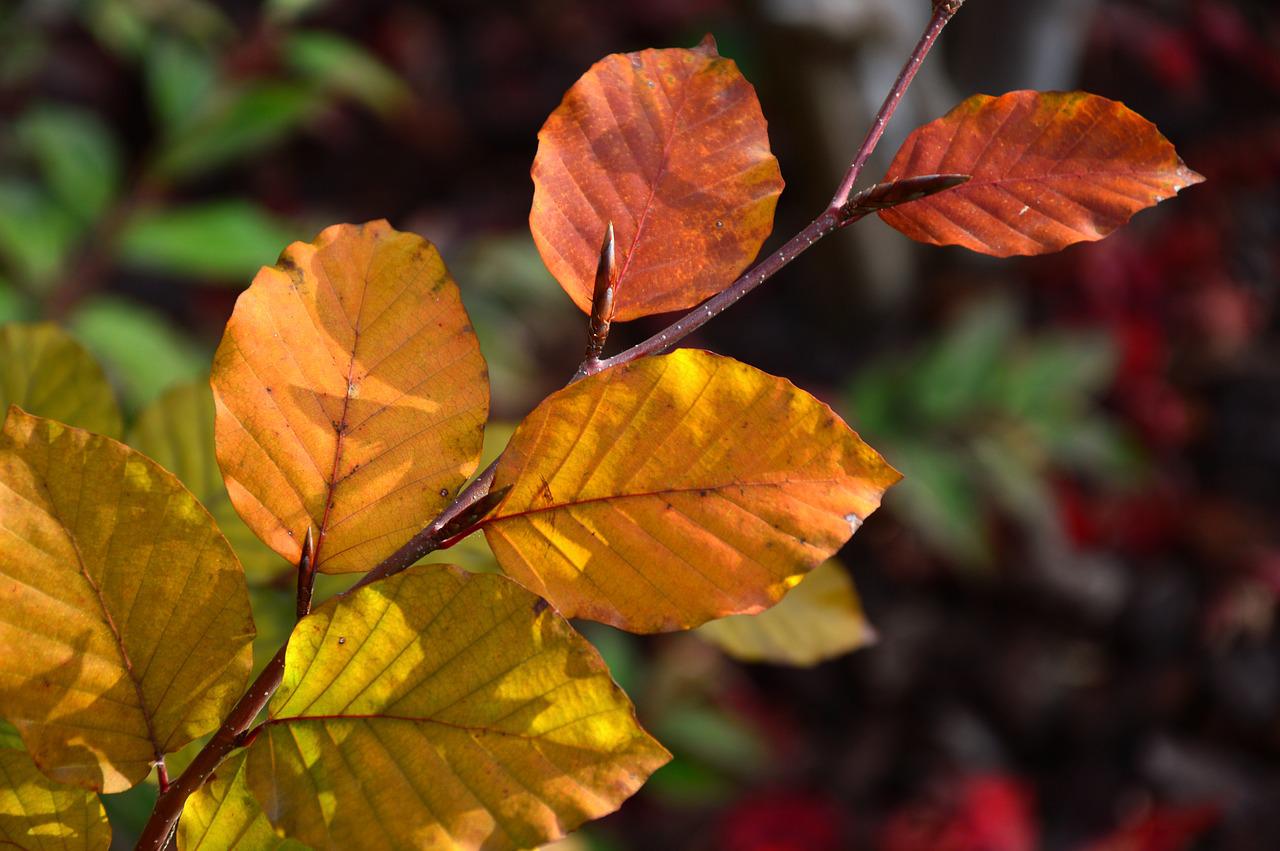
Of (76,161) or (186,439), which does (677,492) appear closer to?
(186,439)

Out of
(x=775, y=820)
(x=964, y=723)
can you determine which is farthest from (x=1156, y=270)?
(x=775, y=820)

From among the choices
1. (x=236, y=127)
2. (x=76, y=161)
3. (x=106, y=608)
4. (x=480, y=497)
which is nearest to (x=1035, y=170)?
(x=480, y=497)

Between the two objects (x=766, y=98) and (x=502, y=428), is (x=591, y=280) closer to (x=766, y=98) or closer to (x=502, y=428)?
(x=502, y=428)

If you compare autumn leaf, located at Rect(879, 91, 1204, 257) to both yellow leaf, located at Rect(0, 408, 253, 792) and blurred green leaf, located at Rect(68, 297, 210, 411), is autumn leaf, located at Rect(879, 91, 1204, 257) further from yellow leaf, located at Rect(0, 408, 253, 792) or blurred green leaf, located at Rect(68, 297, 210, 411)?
blurred green leaf, located at Rect(68, 297, 210, 411)

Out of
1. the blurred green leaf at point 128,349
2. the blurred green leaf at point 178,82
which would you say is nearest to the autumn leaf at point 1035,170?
the blurred green leaf at point 128,349

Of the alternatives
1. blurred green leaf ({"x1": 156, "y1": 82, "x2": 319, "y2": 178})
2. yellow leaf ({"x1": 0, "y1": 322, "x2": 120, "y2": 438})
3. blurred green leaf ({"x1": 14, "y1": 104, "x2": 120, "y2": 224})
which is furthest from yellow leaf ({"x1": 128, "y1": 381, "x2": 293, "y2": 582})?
blurred green leaf ({"x1": 14, "y1": 104, "x2": 120, "y2": 224})

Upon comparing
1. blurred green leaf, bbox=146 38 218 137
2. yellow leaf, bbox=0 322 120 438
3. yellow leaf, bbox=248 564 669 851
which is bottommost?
blurred green leaf, bbox=146 38 218 137
